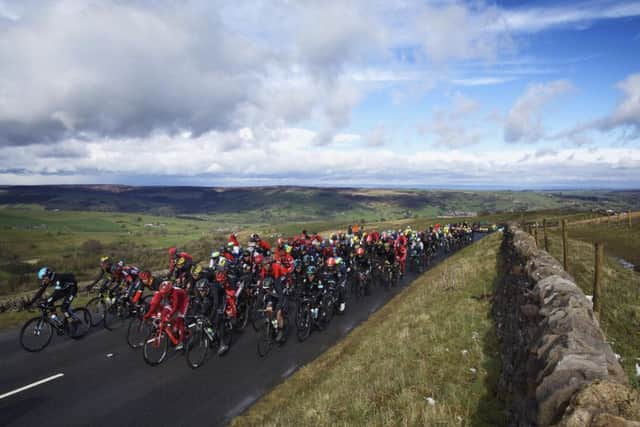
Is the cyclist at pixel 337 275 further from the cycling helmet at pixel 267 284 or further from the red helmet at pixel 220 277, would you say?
the red helmet at pixel 220 277

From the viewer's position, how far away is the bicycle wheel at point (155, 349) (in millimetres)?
10844

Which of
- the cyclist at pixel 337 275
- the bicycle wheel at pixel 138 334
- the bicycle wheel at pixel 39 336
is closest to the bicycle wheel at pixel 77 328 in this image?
the bicycle wheel at pixel 39 336

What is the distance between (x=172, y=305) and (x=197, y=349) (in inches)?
73.8

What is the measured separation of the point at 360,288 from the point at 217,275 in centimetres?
993

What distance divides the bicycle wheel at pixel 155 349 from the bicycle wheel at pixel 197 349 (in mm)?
803

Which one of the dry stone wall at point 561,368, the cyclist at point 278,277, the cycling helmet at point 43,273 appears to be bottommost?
the cyclist at point 278,277

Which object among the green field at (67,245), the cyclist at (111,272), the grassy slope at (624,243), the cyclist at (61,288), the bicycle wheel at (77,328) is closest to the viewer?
the cyclist at (61,288)

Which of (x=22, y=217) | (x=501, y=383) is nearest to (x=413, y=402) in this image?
(x=501, y=383)

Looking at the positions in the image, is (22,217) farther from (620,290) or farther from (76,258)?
(620,290)

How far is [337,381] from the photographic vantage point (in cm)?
871

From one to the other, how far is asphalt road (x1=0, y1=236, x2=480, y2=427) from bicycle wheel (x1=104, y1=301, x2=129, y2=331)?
102cm

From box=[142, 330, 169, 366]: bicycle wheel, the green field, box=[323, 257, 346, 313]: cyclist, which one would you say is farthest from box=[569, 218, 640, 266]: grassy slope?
the green field

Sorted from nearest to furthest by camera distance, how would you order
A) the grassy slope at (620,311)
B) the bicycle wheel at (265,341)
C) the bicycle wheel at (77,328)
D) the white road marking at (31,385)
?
1. the grassy slope at (620,311)
2. the white road marking at (31,385)
3. the bicycle wheel at (265,341)
4. the bicycle wheel at (77,328)

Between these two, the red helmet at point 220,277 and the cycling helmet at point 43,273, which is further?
→ the red helmet at point 220,277
